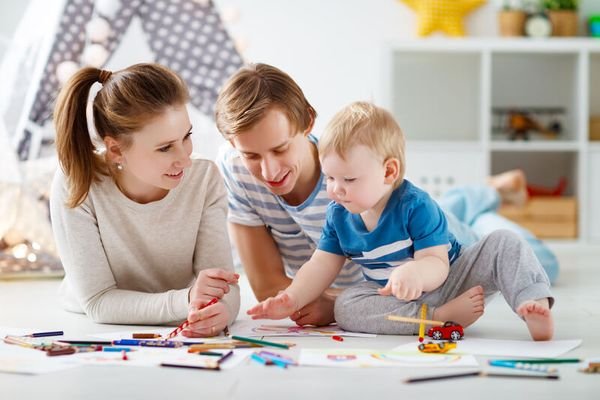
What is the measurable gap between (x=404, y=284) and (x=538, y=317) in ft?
0.79

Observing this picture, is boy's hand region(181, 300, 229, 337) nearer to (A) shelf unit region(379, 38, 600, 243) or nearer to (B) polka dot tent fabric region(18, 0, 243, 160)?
(B) polka dot tent fabric region(18, 0, 243, 160)

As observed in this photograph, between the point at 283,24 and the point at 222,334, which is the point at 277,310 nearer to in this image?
the point at 222,334

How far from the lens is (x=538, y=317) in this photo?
4.74 feet

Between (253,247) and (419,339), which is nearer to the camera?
(419,339)

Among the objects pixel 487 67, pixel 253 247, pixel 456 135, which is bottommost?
pixel 253 247

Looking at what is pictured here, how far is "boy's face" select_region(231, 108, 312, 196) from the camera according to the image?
61.2 inches

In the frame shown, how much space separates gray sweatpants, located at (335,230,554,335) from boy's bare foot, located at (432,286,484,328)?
0.03m

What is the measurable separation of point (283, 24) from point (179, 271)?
252 centimetres

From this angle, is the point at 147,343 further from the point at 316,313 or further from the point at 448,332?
the point at 448,332

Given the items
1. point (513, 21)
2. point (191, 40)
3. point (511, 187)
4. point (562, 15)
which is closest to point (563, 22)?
point (562, 15)

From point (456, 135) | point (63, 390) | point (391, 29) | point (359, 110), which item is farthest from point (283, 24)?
point (63, 390)

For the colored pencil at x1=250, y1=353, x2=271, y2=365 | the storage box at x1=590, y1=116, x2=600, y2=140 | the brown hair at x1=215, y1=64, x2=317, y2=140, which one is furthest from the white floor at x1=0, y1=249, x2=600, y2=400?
the storage box at x1=590, y1=116, x2=600, y2=140

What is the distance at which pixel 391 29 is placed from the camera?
4.07 meters

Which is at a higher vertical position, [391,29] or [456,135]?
[391,29]
